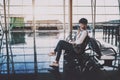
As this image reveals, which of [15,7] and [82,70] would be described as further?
[15,7]

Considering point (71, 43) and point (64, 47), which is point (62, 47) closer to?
point (64, 47)

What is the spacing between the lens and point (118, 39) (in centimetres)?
641

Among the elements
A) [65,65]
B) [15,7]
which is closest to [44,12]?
[15,7]

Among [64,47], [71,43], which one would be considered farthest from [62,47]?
[71,43]

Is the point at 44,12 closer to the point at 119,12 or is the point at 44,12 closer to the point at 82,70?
the point at 119,12

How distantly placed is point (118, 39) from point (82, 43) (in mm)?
3562

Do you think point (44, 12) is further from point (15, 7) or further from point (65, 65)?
point (65, 65)

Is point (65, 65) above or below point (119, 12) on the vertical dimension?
below

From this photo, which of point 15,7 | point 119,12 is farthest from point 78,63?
point 15,7

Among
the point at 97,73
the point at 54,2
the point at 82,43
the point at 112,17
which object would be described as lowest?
the point at 97,73

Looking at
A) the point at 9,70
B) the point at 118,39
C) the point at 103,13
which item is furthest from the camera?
the point at 103,13

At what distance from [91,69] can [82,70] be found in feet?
0.45

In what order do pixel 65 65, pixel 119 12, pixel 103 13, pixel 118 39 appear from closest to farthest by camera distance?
pixel 65 65 → pixel 118 39 → pixel 119 12 → pixel 103 13

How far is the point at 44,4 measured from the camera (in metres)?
7.20
